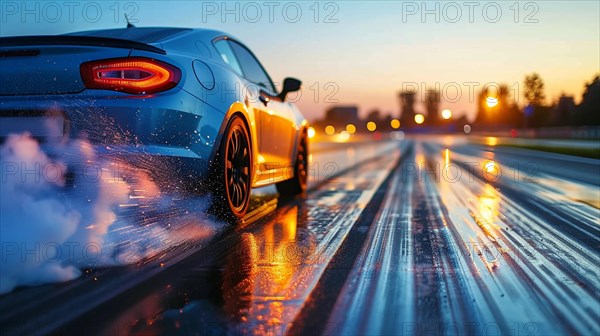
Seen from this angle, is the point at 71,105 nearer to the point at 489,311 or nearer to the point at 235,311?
the point at 235,311

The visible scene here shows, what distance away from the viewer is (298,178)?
30.8ft

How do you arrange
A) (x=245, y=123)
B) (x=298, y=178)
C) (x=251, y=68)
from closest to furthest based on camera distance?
(x=245, y=123), (x=251, y=68), (x=298, y=178)

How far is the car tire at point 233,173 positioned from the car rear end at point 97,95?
2.45 ft

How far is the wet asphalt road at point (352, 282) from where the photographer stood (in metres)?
3.22

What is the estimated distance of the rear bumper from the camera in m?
4.38

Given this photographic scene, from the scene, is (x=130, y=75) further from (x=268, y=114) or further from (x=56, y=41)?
(x=268, y=114)

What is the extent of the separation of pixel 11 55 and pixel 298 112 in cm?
502

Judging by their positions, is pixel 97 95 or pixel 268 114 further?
pixel 268 114

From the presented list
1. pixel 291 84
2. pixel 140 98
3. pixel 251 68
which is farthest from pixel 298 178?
pixel 140 98

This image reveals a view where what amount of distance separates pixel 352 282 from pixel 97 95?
212 cm

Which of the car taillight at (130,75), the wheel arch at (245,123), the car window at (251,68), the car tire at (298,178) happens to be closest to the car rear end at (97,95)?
the car taillight at (130,75)

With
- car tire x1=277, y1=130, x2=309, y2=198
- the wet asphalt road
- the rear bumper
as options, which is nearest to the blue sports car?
the rear bumper

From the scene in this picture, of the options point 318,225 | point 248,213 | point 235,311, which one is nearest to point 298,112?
point 248,213

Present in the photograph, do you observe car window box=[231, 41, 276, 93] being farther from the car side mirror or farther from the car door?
the car side mirror
